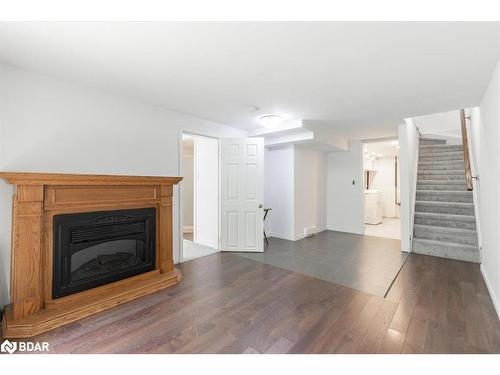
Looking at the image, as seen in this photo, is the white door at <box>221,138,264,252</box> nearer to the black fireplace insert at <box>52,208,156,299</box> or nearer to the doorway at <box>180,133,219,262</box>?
the doorway at <box>180,133,219,262</box>

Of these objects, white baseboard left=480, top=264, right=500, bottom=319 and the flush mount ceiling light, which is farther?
the flush mount ceiling light

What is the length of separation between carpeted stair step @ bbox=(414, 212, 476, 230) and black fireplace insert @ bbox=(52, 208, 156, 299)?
4832 mm

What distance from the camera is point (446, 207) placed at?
4371mm

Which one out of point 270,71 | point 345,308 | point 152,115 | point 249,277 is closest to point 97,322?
point 249,277

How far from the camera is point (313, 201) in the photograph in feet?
18.4

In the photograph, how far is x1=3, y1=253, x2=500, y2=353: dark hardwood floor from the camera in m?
1.68

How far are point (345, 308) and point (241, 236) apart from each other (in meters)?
2.25

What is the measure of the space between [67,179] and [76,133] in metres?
0.73

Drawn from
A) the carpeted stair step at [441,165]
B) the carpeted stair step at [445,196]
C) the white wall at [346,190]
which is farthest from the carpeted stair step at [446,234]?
the carpeted stair step at [441,165]

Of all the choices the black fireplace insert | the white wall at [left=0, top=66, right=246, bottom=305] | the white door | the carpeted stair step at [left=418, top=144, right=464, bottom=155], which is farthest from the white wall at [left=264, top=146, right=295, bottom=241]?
the carpeted stair step at [left=418, top=144, right=464, bottom=155]

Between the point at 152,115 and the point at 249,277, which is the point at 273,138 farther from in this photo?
the point at 249,277

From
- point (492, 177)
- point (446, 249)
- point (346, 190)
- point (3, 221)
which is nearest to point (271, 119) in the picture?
point (492, 177)

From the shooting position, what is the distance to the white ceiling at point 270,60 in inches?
62.5

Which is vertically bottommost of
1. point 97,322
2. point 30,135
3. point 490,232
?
point 97,322
